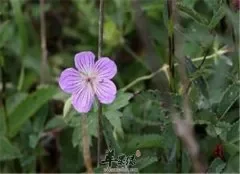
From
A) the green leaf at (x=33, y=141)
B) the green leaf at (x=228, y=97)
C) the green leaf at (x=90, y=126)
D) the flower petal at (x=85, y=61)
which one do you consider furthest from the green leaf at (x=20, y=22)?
the green leaf at (x=228, y=97)

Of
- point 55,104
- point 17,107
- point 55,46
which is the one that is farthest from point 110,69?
point 55,46

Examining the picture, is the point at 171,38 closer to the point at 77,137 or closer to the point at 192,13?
the point at 192,13

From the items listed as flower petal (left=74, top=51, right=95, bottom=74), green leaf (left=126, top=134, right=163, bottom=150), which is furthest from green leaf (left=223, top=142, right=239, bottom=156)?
flower petal (left=74, top=51, right=95, bottom=74)

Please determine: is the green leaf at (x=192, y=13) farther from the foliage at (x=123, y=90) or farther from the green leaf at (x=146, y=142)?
the green leaf at (x=146, y=142)

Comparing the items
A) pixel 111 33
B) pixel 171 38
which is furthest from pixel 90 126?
pixel 111 33

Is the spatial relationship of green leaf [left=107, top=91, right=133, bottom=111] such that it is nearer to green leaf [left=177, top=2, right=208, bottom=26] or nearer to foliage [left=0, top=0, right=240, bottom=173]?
foliage [left=0, top=0, right=240, bottom=173]

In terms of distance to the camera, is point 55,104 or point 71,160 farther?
point 55,104

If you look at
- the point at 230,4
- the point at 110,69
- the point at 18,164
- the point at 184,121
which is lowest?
the point at 18,164

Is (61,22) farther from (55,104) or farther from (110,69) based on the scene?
(110,69)
